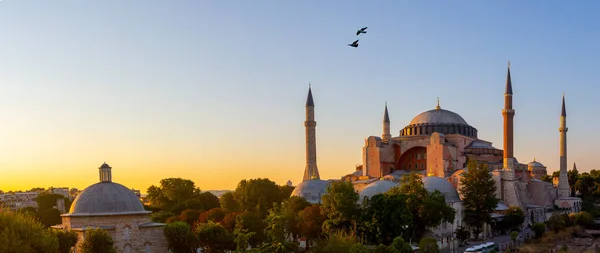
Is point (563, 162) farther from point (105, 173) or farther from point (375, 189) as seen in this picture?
point (105, 173)

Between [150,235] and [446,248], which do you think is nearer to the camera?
[150,235]

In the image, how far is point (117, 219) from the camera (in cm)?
1914

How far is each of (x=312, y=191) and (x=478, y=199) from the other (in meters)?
8.93

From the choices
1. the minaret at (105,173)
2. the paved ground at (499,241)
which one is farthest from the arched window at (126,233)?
the paved ground at (499,241)

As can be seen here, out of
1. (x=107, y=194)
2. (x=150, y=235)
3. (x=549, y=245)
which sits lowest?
(x=549, y=245)

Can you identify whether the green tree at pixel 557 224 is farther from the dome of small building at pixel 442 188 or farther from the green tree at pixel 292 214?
the green tree at pixel 292 214

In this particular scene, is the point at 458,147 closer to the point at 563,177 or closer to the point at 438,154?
the point at 438,154

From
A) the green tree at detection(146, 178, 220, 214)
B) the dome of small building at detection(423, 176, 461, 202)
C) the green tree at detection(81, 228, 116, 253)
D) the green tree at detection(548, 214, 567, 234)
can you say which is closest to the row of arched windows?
the green tree at detection(548, 214, 567, 234)

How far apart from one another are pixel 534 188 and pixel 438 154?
23.2 ft

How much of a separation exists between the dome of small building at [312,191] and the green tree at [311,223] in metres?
7.25

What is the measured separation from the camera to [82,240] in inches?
722

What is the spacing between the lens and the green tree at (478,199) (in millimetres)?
28234

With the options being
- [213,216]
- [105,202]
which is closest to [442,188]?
[213,216]

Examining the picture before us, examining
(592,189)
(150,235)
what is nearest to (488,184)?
(150,235)
